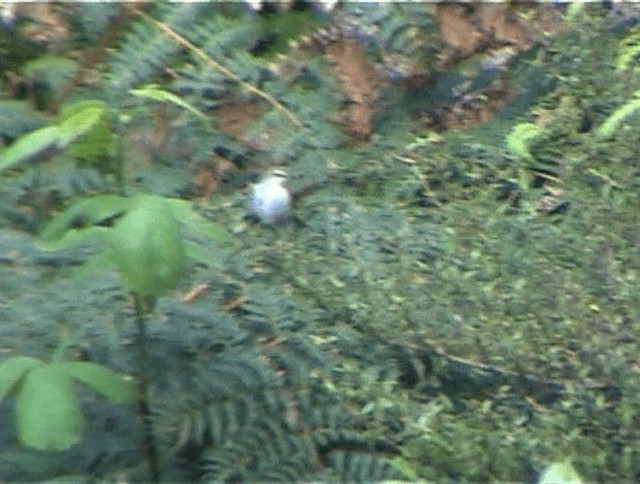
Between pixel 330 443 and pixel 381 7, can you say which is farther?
pixel 381 7

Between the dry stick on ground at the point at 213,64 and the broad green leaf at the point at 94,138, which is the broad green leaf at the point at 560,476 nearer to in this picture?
the broad green leaf at the point at 94,138

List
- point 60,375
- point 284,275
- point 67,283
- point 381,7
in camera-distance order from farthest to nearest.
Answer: point 381,7
point 284,275
point 67,283
point 60,375

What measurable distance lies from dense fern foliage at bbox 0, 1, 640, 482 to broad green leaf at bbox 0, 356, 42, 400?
0.38 ft

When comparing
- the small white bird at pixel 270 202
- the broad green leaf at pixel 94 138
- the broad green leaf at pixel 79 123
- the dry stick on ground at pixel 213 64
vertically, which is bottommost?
the broad green leaf at pixel 79 123

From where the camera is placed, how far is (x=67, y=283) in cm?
148

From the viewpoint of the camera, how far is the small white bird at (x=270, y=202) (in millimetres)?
1700

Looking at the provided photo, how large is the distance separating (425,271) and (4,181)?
625mm

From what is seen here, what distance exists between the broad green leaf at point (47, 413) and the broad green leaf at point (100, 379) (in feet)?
0.07

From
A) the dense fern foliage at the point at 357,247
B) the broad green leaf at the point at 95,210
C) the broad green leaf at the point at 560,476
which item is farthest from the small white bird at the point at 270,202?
the broad green leaf at the point at 560,476

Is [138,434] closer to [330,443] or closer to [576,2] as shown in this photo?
[330,443]

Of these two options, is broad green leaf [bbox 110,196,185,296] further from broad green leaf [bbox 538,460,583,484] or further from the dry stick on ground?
the dry stick on ground

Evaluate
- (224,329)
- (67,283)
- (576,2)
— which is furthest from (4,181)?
(576,2)

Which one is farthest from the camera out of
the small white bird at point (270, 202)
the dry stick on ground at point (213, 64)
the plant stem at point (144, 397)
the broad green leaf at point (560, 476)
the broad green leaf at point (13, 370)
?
the dry stick on ground at point (213, 64)

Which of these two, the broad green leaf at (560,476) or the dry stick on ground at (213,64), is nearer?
the broad green leaf at (560,476)
